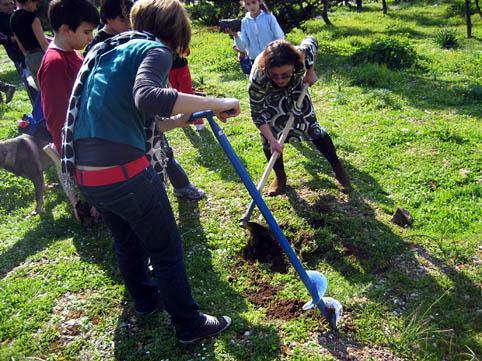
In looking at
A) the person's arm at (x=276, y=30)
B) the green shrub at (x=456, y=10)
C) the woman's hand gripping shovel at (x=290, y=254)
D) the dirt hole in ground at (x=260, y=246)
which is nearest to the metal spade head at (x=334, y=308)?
the woman's hand gripping shovel at (x=290, y=254)

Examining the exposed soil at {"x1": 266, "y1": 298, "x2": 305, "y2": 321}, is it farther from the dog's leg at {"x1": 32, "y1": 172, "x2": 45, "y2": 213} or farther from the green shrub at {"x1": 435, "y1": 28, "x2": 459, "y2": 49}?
the green shrub at {"x1": 435, "y1": 28, "x2": 459, "y2": 49}

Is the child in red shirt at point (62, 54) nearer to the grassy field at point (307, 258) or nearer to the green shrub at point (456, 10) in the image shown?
the grassy field at point (307, 258)

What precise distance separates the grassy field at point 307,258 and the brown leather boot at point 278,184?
0.13 m

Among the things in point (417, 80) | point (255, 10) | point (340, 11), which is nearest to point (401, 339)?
point (255, 10)

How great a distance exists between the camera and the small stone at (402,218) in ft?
13.2

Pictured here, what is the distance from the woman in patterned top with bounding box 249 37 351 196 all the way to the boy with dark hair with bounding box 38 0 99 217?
1.43 m

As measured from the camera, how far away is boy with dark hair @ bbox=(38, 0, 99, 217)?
3.19 meters

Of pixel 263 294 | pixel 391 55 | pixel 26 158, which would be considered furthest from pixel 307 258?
pixel 391 55

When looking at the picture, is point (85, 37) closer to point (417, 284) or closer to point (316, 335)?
point (316, 335)

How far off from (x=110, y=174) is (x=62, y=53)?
1613 millimetres

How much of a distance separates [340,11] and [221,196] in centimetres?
1805

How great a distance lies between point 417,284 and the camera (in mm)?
3326

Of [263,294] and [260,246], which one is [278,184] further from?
[263,294]

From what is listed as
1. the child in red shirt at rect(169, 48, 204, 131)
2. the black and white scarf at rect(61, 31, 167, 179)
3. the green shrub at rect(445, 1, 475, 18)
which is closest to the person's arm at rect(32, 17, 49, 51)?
the child in red shirt at rect(169, 48, 204, 131)
